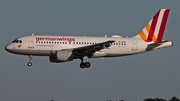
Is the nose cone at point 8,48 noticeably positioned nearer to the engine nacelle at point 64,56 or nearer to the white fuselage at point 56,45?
the white fuselage at point 56,45

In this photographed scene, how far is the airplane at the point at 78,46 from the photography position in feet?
193

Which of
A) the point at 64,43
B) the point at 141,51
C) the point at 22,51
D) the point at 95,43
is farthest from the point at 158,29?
the point at 22,51

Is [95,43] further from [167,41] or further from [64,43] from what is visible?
[167,41]

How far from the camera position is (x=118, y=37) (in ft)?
208

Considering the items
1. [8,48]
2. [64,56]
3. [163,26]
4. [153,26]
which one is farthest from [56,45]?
[163,26]

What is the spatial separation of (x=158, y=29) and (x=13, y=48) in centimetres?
2539

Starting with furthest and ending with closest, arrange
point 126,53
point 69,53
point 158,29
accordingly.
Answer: point 158,29 → point 126,53 → point 69,53

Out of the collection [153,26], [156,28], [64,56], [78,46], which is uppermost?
[153,26]

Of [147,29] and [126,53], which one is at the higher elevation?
[147,29]

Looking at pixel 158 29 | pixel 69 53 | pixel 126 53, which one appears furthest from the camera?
pixel 158 29

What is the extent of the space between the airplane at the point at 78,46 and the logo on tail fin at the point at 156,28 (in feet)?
4.68

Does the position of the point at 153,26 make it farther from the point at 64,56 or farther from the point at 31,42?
the point at 31,42

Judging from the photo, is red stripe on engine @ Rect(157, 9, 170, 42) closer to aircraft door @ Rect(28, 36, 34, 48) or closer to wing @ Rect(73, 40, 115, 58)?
wing @ Rect(73, 40, 115, 58)

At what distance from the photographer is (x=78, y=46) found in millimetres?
60062
